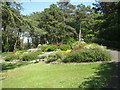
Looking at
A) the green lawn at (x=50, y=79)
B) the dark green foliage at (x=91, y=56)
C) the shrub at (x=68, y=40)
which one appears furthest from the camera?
the shrub at (x=68, y=40)

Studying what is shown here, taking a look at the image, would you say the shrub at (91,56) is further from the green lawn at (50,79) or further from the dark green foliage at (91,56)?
the green lawn at (50,79)

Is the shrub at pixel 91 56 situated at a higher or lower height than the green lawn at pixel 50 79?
higher

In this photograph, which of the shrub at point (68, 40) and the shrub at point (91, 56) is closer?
the shrub at point (91, 56)

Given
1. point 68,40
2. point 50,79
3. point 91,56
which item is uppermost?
point 68,40

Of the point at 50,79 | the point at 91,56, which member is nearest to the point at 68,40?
the point at 91,56

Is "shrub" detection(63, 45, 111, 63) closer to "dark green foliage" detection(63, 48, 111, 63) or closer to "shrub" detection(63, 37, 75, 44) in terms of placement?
"dark green foliage" detection(63, 48, 111, 63)

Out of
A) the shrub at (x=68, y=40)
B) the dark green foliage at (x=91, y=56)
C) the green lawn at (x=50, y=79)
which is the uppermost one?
the shrub at (x=68, y=40)

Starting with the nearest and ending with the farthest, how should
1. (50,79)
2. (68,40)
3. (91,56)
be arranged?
(50,79) < (91,56) < (68,40)

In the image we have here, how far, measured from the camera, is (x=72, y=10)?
34531 mm

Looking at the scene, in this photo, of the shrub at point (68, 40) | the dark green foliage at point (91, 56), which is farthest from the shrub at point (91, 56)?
the shrub at point (68, 40)

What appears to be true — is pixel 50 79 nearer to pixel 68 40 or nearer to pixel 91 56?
pixel 91 56

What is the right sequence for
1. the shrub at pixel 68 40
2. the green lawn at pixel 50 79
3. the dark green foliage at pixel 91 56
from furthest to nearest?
1. the shrub at pixel 68 40
2. the dark green foliage at pixel 91 56
3. the green lawn at pixel 50 79

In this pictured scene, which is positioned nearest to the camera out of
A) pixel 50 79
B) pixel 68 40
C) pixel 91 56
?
pixel 50 79

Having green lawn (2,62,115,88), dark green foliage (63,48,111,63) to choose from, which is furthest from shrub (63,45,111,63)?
green lawn (2,62,115,88)
